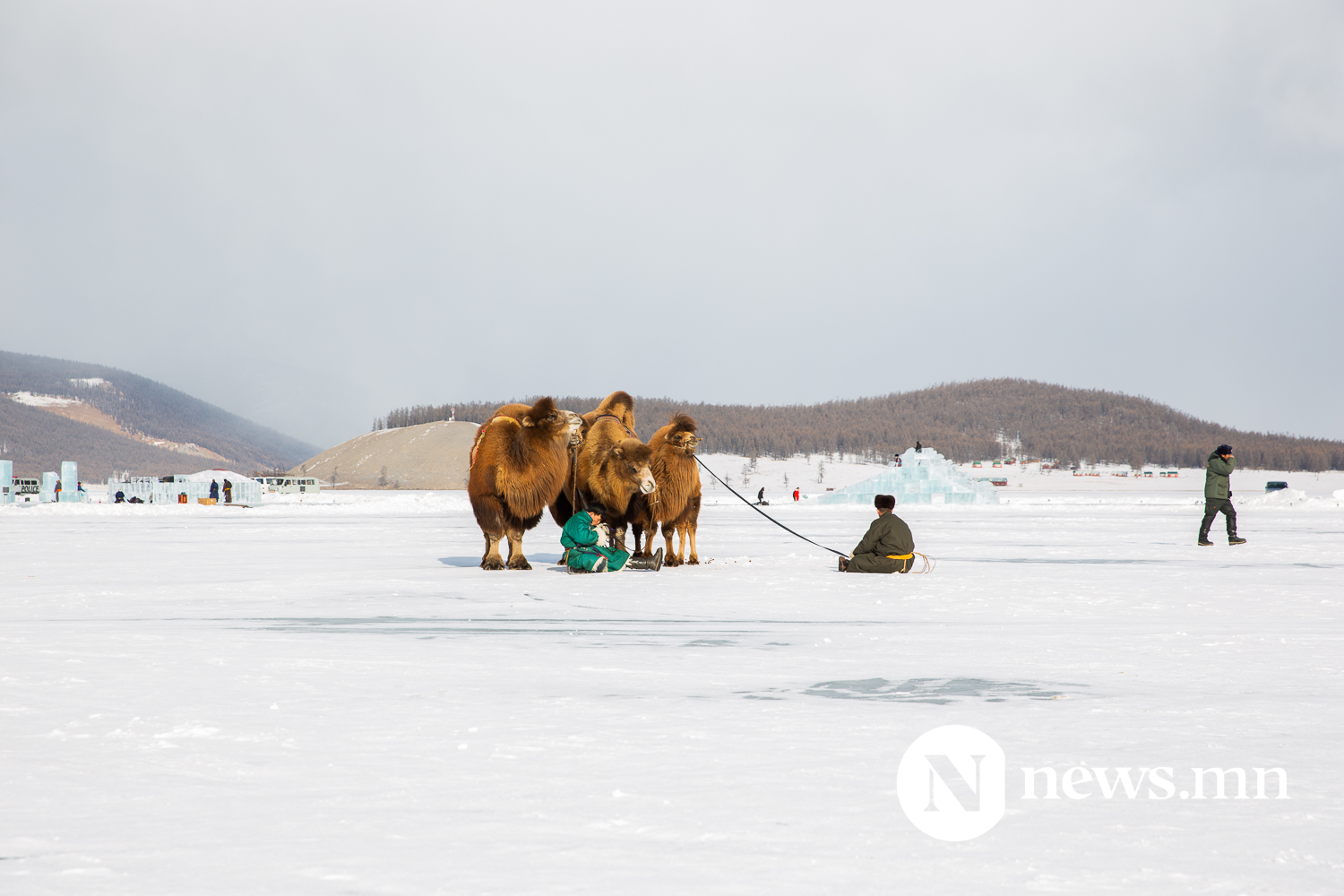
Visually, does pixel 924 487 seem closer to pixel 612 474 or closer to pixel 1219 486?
pixel 1219 486

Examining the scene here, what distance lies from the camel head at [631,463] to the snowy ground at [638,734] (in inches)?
84.6

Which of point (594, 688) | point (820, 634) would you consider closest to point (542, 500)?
point (820, 634)

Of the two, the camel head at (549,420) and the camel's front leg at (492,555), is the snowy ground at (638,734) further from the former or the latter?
the camel head at (549,420)

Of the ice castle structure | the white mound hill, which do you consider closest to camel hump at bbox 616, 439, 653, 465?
the ice castle structure

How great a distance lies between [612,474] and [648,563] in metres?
1.13

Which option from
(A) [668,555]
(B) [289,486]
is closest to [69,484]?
(B) [289,486]

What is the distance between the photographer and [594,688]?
4766 mm

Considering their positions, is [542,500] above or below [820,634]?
above

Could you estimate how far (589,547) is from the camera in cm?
1126

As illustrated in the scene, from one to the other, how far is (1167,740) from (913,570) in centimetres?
840

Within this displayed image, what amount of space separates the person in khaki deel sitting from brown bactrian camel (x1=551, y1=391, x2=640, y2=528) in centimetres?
304

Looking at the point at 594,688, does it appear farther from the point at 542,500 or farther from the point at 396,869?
the point at 542,500

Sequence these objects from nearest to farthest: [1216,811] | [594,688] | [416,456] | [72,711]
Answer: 1. [1216,811]
2. [72,711]
3. [594,688]
4. [416,456]

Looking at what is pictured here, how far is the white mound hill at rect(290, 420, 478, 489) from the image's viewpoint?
117 m
